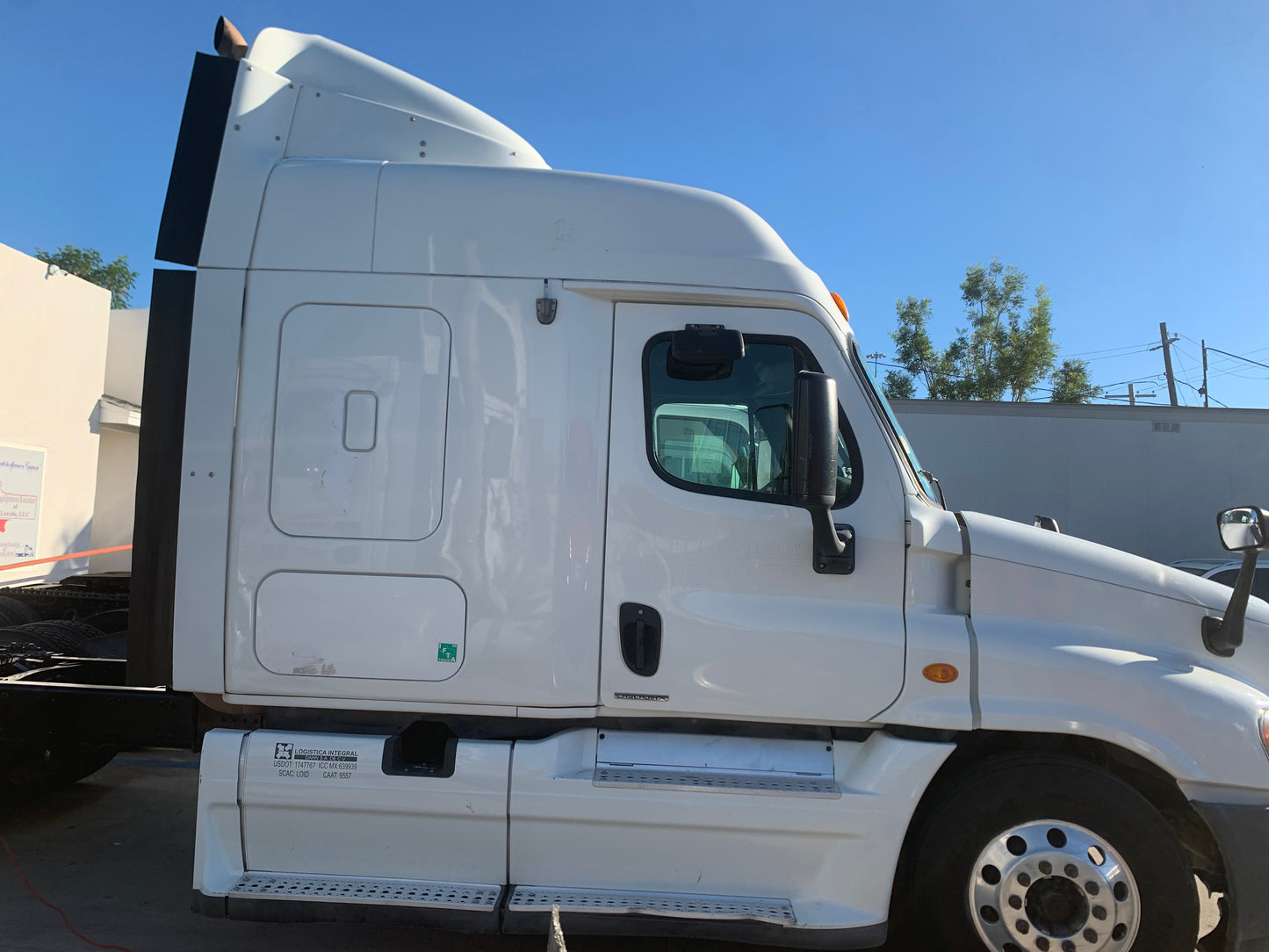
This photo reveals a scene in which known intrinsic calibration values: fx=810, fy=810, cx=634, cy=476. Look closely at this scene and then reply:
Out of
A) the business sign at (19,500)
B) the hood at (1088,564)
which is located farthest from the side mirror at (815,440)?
the business sign at (19,500)

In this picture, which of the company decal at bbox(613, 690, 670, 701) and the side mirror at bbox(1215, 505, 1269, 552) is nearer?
the side mirror at bbox(1215, 505, 1269, 552)

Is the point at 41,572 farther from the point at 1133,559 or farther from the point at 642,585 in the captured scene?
the point at 1133,559

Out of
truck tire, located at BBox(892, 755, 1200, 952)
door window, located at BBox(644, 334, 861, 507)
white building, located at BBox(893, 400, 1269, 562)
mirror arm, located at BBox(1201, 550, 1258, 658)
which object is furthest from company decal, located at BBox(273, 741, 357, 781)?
white building, located at BBox(893, 400, 1269, 562)

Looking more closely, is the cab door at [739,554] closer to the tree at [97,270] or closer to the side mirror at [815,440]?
the side mirror at [815,440]

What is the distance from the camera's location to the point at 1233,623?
289cm

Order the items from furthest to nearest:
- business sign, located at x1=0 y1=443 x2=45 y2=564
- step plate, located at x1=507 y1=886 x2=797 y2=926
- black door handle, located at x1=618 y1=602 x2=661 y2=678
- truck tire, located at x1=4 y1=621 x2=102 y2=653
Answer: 1. business sign, located at x1=0 y1=443 x2=45 y2=564
2. truck tire, located at x1=4 y1=621 x2=102 y2=653
3. black door handle, located at x1=618 y1=602 x2=661 y2=678
4. step plate, located at x1=507 y1=886 x2=797 y2=926

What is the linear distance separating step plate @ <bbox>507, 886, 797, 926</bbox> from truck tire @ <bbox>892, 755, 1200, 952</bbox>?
554mm

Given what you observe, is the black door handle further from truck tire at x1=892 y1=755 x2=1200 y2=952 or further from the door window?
truck tire at x1=892 y1=755 x2=1200 y2=952

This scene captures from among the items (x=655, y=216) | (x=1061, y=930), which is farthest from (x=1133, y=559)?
(x=655, y=216)

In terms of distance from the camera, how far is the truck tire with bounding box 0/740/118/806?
4.52 metres

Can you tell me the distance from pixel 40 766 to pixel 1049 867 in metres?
5.31

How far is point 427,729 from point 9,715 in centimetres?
197

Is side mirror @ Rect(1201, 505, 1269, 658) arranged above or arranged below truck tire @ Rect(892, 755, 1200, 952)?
above

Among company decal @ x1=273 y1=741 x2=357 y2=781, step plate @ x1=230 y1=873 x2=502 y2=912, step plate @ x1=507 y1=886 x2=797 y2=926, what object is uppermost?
company decal @ x1=273 y1=741 x2=357 y2=781
